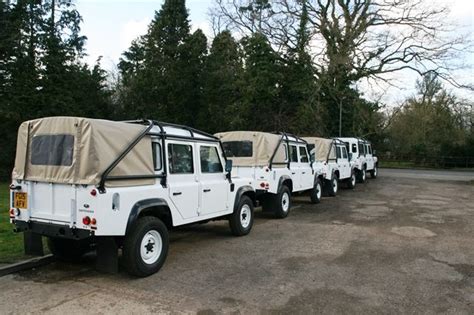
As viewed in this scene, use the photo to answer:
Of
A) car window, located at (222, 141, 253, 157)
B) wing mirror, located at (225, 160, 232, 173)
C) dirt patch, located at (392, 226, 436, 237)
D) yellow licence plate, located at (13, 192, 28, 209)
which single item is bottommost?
dirt patch, located at (392, 226, 436, 237)

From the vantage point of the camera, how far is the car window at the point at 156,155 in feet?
20.2

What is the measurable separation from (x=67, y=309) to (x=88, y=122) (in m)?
2.35

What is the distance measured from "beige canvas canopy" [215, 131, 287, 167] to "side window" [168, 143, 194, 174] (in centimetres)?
350

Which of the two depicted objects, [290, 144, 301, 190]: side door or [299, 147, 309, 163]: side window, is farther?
[299, 147, 309, 163]: side window

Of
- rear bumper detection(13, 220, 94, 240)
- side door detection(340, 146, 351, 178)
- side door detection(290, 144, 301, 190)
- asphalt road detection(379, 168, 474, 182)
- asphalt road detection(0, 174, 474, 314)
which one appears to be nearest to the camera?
asphalt road detection(0, 174, 474, 314)

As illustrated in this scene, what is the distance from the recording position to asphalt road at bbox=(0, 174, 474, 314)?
4.71 metres

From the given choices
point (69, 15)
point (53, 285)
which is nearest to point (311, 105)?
point (69, 15)

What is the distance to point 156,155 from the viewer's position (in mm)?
6219

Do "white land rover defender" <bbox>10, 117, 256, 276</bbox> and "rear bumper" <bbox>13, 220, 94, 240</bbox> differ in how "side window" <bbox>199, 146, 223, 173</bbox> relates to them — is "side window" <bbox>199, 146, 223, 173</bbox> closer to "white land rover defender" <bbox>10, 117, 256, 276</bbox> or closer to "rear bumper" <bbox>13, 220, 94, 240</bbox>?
"white land rover defender" <bbox>10, 117, 256, 276</bbox>

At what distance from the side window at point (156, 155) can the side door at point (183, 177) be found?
163mm

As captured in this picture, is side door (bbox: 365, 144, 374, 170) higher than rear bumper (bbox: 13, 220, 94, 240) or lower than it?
higher

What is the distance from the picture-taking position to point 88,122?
5.22 m

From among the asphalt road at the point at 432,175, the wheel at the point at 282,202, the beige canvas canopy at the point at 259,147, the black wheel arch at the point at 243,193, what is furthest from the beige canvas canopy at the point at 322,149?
the asphalt road at the point at 432,175

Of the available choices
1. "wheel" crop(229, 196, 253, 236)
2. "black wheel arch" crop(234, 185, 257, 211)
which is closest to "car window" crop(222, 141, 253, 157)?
"black wheel arch" crop(234, 185, 257, 211)
